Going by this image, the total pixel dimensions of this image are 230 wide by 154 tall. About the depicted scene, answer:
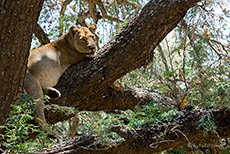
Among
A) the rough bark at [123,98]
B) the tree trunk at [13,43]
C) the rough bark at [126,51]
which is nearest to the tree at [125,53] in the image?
the rough bark at [126,51]

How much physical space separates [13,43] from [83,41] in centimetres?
153

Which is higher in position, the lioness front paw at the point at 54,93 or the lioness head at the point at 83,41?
the lioness head at the point at 83,41

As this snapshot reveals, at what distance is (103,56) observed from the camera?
12.0 feet

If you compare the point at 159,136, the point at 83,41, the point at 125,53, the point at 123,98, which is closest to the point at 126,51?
the point at 125,53

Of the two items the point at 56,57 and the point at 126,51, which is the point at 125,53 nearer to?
the point at 126,51

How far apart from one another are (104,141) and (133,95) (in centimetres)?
195

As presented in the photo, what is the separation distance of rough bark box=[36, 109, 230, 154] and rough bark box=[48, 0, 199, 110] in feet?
2.02

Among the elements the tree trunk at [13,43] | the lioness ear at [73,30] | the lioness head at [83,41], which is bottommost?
the tree trunk at [13,43]

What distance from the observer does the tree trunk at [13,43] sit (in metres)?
2.50

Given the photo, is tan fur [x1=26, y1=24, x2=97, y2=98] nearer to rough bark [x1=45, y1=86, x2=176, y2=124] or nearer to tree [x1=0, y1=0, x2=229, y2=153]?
tree [x1=0, y1=0, x2=229, y2=153]

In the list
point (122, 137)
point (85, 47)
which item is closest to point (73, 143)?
point (122, 137)

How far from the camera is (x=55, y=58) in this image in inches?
153

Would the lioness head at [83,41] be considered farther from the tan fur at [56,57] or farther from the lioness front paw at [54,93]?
the lioness front paw at [54,93]

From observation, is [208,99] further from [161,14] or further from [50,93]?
[50,93]
